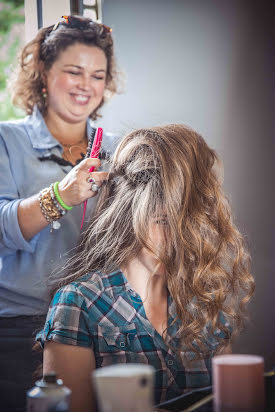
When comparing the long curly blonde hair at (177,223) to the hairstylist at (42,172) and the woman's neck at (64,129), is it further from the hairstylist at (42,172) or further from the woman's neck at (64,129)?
the woman's neck at (64,129)

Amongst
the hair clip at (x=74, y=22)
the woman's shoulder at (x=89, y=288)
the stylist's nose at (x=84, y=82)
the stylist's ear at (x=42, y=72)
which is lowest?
the woman's shoulder at (x=89, y=288)

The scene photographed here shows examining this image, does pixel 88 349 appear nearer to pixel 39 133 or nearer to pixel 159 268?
pixel 159 268

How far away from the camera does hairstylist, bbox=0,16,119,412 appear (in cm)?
166

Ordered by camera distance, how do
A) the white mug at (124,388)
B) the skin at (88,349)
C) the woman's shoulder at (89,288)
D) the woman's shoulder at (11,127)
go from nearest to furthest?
the white mug at (124,388) < the skin at (88,349) < the woman's shoulder at (89,288) < the woman's shoulder at (11,127)

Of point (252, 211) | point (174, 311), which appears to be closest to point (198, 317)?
point (174, 311)

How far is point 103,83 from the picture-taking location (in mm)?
1962

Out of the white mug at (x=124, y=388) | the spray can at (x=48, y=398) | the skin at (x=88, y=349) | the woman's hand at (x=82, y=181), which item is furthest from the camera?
the woman's hand at (x=82, y=181)

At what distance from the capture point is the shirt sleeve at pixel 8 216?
168cm

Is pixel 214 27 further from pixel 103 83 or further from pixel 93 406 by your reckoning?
pixel 93 406

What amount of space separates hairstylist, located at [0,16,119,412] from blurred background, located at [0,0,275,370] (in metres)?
0.53

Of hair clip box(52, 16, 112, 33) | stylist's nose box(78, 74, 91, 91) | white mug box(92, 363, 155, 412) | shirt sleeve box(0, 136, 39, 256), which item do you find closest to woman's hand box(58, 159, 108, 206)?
shirt sleeve box(0, 136, 39, 256)

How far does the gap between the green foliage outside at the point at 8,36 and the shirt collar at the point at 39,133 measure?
214mm

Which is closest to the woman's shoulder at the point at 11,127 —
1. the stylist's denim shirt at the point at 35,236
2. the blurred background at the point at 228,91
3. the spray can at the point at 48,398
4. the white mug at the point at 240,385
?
the stylist's denim shirt at the point at 35,236

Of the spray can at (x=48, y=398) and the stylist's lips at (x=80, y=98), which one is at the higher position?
the stylist's lips at (x=80, y=98)
